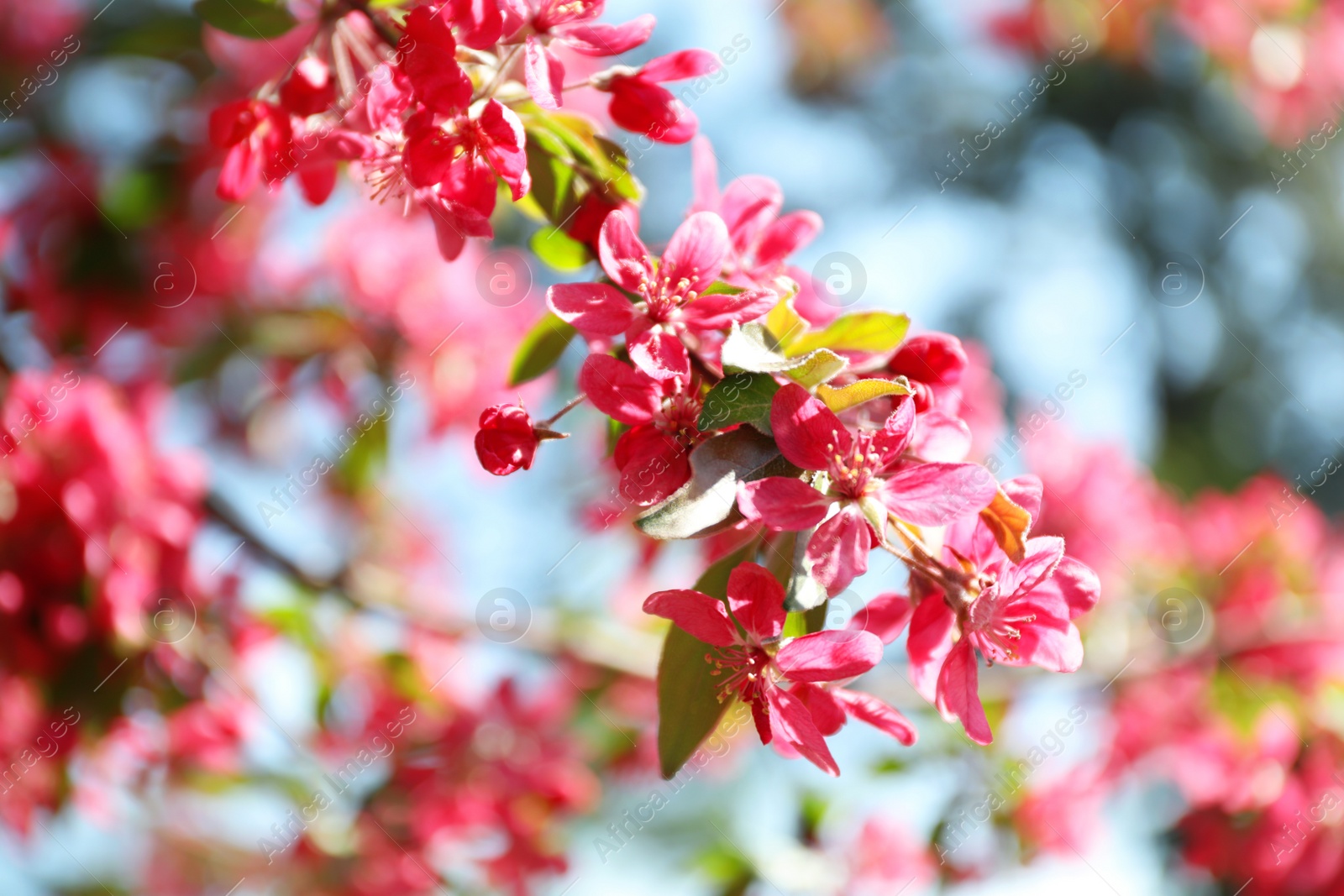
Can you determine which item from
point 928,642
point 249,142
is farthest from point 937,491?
point 249,142

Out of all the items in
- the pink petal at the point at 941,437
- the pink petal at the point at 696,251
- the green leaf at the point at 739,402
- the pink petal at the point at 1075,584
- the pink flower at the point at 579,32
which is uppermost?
the pink flower at the point at 579,32

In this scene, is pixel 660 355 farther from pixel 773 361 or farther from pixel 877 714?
pixel 877 714

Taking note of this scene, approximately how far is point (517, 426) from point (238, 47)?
5.18 ft

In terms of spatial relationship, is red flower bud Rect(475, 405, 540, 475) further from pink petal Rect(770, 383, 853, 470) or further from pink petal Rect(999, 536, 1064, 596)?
pink petal Rect(999, 536, 1064, 596)

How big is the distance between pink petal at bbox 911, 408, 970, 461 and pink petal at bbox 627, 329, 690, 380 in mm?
226

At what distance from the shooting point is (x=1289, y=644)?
7.54ft

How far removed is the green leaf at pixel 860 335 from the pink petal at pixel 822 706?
12.7 inches

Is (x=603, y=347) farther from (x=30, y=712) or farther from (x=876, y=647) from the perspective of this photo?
(x=30, y=712)

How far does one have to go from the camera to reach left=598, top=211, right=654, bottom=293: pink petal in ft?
3.10

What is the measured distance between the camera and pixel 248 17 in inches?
42.9

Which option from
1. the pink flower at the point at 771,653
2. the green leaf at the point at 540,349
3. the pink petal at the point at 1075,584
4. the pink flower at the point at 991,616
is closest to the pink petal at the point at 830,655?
the pink flower at the point at 771,653

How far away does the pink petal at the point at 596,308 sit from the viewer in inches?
36.9

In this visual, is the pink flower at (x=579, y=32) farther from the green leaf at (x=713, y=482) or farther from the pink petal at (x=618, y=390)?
the green leaf at (x=713, y=482)

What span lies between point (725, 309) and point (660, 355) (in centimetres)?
8
